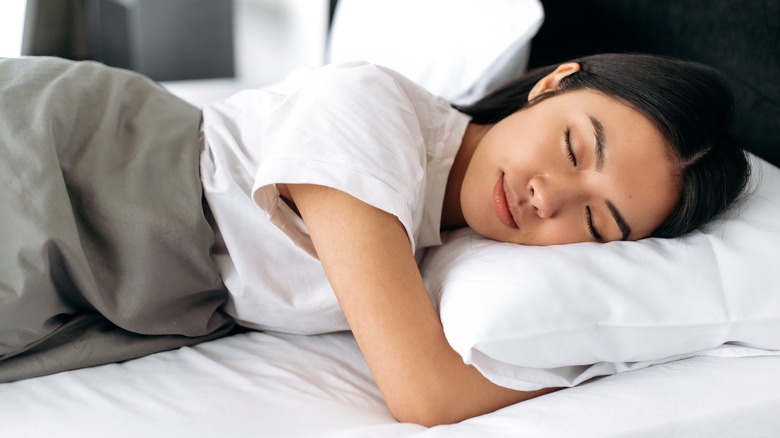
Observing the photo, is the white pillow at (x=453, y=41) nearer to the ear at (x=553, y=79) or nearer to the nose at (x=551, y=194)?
the ear at (x=553, y=79)

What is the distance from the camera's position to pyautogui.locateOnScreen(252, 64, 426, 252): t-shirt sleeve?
785 mm

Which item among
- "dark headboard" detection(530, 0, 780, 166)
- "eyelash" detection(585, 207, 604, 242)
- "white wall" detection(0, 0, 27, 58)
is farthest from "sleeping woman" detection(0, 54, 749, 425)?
"white wall" detection(0, 0, 27, 58)

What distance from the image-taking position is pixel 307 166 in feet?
2.58

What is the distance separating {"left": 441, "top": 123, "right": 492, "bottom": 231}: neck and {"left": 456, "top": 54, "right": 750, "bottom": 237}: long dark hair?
4.3 inches

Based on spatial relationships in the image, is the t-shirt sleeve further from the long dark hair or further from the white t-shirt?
the long dark hair

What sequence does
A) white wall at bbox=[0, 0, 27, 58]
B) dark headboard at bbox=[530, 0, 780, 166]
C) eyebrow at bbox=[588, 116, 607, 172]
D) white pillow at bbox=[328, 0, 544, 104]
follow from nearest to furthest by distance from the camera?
eyebrow at bbox=[588, 116, 607, 172] → dark headboard at bbox=[530, 0, 780, 166] → white pillow at bbox=[328, 0, 544, 104] → white wall at bbox=[0, 0, 27, 58]

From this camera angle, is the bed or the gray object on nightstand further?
the gray object on nightstand

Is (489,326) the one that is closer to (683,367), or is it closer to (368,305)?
(368,305)

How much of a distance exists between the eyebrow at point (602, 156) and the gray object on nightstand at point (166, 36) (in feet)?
5.66

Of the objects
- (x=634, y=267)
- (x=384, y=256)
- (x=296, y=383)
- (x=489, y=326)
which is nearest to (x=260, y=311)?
(x=296, y=383)

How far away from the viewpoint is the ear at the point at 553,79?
101cm

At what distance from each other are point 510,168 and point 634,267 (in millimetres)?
196

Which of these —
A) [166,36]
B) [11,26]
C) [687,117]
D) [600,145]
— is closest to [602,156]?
[600,145]

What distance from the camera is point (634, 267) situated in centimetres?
79
